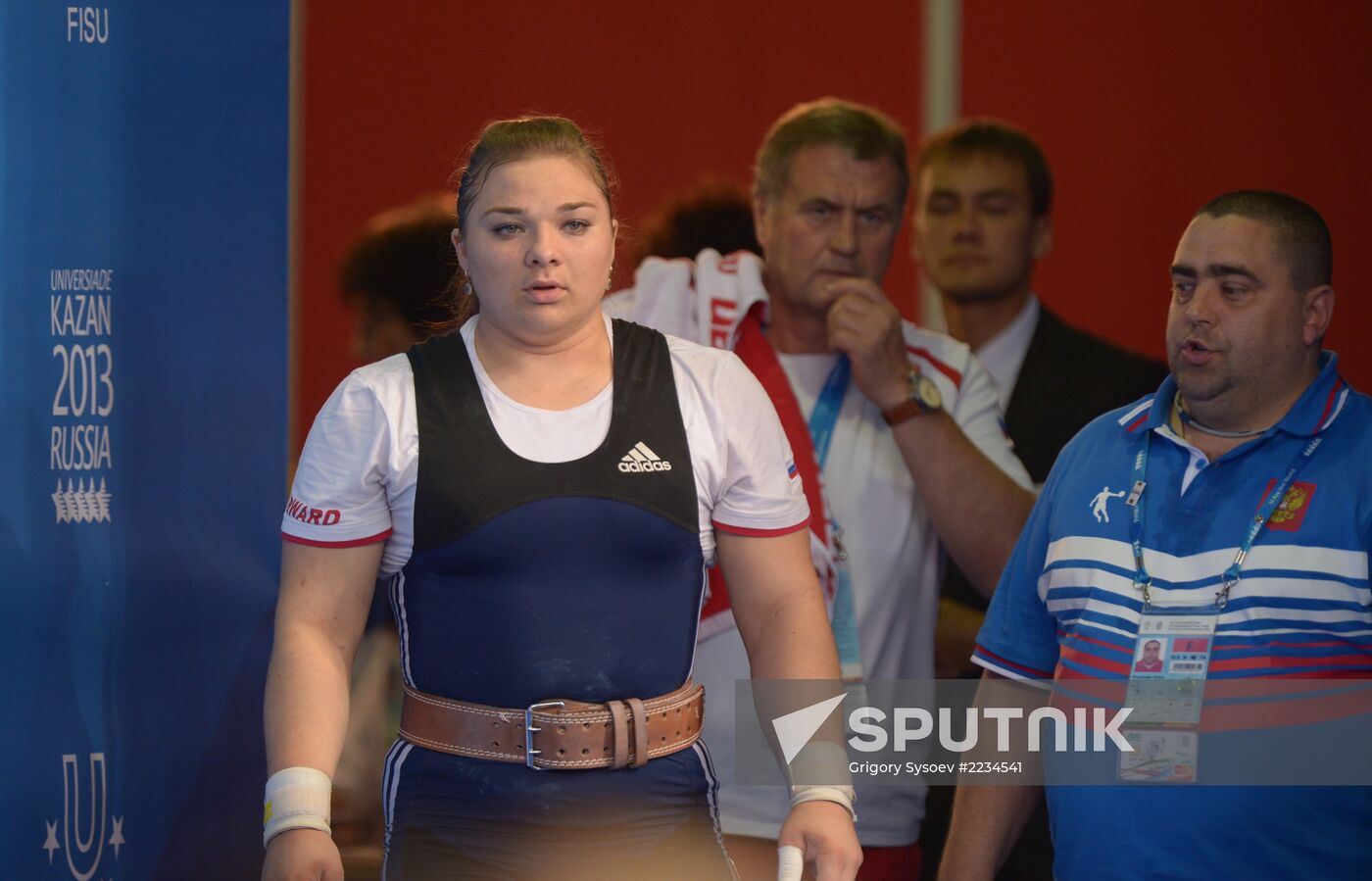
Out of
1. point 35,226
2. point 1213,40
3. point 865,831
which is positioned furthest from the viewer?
point 1213,40

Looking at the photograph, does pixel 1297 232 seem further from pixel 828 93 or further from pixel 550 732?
pixel 828 93

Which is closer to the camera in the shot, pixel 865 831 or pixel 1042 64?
pixel 865 831

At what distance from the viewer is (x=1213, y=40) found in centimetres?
449

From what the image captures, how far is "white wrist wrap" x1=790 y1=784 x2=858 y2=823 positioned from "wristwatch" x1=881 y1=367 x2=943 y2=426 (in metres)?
1.13

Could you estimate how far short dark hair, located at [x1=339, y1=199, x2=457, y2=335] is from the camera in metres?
3.99

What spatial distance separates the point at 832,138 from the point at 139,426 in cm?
156

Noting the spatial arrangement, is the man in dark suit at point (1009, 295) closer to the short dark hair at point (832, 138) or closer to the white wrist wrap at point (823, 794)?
the short dark hair at point (832, 138)

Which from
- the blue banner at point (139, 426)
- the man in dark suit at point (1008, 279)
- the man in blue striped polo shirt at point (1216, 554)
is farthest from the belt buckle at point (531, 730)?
the man in dark suit at point (1008, 279)

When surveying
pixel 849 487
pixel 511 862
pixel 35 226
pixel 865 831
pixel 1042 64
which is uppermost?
pixel 1042 64

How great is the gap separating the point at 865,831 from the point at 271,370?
57.8 inches

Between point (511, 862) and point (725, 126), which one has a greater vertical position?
point (725, 126)

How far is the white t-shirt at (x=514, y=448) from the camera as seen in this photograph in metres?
2.31

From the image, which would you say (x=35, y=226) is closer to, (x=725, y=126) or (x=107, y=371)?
(x=107, y=371)

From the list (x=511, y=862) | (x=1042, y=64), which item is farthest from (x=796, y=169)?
(x=511, y=862)
